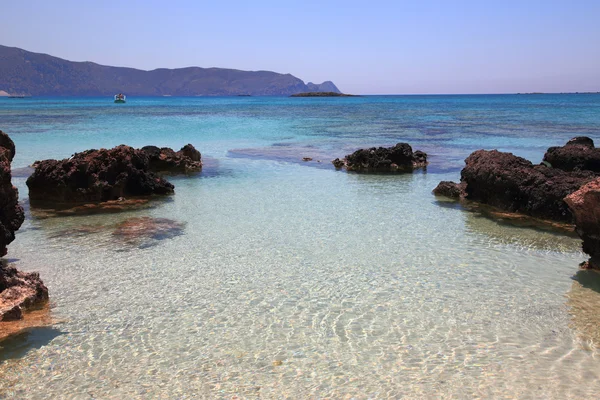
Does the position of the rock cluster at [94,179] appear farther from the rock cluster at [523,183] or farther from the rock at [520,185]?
the rock at [520,185]

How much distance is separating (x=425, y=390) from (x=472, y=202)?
8364 mm

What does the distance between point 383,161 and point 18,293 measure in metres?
13.1

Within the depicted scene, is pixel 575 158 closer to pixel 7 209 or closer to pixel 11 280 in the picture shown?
pixel 7 209

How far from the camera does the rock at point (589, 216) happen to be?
7.04 m

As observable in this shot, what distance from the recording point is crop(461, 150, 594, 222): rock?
10.1 m

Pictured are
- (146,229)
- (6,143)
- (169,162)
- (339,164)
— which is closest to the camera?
(6,143)

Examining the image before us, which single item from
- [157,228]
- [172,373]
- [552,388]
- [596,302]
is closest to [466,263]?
[596,302]

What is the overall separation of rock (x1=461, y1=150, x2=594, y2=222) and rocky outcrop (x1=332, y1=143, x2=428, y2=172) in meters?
4.64

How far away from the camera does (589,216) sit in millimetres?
7195

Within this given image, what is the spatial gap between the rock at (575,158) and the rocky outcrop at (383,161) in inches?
184

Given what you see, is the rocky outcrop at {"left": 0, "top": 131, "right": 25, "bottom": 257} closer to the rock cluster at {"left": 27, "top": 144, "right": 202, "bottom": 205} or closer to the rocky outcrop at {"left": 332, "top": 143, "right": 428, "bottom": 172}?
the rock cluster at {"left": 27, "top": 144, "right": 202, "bottom": 205}

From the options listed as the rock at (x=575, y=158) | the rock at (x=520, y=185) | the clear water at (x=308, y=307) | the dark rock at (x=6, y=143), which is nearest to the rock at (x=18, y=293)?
the clear water at (x=308, y=307)

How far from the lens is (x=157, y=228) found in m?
9.61

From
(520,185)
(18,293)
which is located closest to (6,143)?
(18,293)
